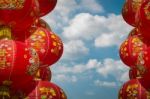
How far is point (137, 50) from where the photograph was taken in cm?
890

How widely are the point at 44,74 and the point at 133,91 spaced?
1891 mm

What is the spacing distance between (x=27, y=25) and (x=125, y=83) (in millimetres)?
2912

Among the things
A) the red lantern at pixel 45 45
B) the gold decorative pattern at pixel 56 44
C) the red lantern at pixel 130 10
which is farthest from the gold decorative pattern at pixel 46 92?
the red lantern at pixel 130 10

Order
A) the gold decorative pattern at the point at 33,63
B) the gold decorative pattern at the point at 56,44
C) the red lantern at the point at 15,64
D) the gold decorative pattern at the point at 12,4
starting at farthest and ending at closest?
1. the gold decorative pattern at the point at 56,44
2. the gold decorative pattern at the point at 12,4
3. the gold decorative pattern at the point at 33,63
4. the red lantern at the point at 15,64

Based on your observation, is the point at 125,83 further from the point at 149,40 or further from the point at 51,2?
the point at 51,2

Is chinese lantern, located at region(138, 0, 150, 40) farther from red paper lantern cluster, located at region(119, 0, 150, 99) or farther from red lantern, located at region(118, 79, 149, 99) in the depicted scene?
red lantern, located at region(118, 79, 149, 99)

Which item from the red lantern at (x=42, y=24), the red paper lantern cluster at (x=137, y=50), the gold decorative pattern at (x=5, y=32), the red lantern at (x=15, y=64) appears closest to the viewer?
the red lantern at (x=15, y=64)

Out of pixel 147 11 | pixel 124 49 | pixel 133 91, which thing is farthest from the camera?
pixel 124 49

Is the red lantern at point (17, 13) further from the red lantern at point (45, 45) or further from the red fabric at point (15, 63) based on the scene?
the red lantern at point (45, 45)

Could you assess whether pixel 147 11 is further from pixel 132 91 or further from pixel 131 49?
pixel 132 91

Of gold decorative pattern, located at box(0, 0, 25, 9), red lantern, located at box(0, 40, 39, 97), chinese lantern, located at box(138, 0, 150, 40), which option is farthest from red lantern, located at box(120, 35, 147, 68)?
gold decorative pattern, located at box(0, 0, 25, 9)

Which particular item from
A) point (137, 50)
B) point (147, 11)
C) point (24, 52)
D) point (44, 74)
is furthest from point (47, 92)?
point (147, 11)

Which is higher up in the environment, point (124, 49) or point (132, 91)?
point (124, 49)

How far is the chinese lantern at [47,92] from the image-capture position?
7698mm
